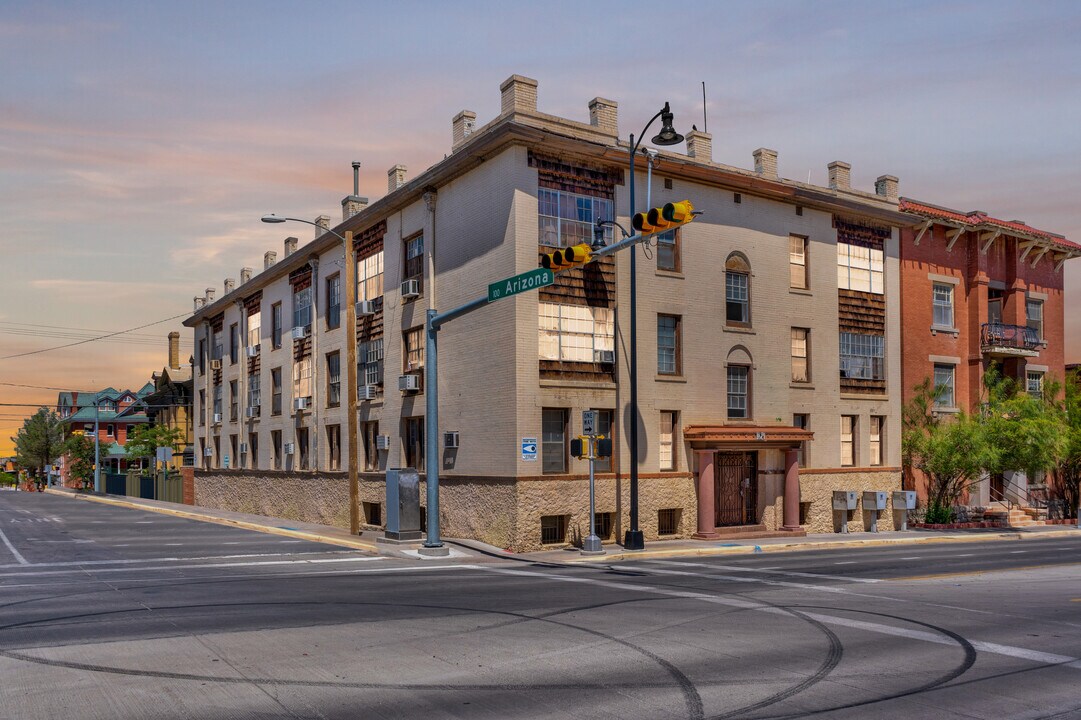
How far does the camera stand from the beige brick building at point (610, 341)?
2762 centimetres

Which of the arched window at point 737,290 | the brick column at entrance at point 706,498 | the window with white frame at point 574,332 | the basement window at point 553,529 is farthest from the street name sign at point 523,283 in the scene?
the arched window at point 737,290

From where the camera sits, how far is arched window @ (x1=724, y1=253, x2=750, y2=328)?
105ft

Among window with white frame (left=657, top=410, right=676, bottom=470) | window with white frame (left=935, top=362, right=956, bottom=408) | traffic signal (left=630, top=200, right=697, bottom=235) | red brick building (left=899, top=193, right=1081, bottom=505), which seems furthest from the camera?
window with white frame (left=935, top=362, right=956, bottom=408)

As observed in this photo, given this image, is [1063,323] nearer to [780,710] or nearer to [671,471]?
[671,471]

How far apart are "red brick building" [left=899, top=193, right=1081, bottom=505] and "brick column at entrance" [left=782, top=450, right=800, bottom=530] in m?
8.41

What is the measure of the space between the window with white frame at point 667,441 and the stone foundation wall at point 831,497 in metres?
5.02

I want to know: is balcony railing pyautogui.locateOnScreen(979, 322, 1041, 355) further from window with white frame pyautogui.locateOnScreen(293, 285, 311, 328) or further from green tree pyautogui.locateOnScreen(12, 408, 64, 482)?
green tree pyautogui.locateOnScreen(12, 408, 64, 482)

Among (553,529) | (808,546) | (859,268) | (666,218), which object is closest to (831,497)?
(808,546)

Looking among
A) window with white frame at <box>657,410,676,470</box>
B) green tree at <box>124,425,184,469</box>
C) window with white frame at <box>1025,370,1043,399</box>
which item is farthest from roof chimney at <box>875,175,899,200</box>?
green tree at <box>124,425,184,469</box>

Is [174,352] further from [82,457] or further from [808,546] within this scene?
[808,546]

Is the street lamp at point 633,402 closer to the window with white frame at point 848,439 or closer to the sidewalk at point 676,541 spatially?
the sidewalk at point 676,541

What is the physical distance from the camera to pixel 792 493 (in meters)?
31.9

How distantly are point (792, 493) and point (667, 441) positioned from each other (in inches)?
205

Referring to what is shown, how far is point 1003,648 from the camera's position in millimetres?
11961
